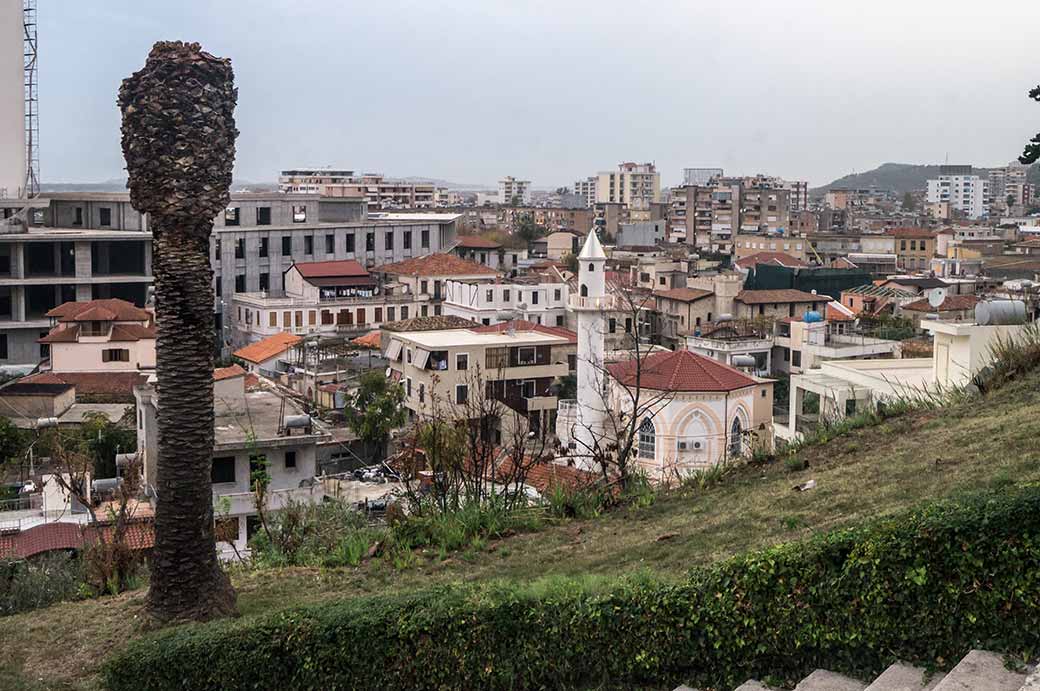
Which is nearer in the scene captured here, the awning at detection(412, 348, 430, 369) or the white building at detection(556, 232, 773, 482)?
the white building at detection(556, 232, 773, 482)

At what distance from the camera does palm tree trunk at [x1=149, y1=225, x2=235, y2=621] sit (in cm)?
825

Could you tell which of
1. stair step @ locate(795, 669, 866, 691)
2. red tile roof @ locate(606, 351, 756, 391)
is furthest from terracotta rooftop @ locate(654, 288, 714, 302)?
stair step @ locate(795, 669, 866, 691)

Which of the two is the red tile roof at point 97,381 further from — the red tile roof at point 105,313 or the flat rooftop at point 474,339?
the flat rooftop at point 474,339

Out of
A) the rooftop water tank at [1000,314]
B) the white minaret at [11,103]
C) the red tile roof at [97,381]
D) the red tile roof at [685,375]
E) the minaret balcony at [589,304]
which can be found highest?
the white minaret at [11,103]

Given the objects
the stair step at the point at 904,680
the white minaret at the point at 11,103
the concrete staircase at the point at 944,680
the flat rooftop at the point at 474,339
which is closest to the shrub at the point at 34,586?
the concrete staircase at the point at 944,680

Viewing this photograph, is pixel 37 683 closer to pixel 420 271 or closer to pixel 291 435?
pixel 291 435

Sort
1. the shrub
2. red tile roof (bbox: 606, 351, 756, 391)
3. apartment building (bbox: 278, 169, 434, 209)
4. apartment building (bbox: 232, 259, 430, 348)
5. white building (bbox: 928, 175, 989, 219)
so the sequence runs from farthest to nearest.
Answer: white building (bbox: 928, 175, 989, 219), apartment building (bbox: 278, 169, 434, 209), apartment building (bbox: 232, 259, 430, 348), red tile roof (bbox: 606, 351, 756, 391), the shrub

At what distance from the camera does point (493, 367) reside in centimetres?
3291

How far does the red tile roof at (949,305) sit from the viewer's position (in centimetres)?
3349

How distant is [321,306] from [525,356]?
1547cm

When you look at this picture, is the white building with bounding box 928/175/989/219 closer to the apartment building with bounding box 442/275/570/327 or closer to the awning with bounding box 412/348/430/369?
the apartment building with bounding box 442/275/570/327

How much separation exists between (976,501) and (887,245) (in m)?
76.6

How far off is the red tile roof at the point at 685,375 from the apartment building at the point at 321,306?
22.3m

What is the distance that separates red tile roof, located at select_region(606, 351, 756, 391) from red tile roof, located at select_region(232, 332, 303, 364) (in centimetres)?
1623
